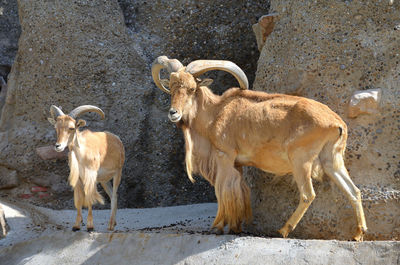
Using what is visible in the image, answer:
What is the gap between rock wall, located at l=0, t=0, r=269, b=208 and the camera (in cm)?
1002

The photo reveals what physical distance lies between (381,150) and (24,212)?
5.44m

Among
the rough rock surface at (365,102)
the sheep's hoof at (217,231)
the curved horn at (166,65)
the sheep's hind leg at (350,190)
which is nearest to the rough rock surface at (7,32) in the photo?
the curved horn at (166,65)

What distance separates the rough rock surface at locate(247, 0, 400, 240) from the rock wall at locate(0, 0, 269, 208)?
2713mm

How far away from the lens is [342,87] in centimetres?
705

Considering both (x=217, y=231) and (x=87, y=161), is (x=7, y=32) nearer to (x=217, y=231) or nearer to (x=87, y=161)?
(x=87, y=161)

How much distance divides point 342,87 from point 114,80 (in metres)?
4.58

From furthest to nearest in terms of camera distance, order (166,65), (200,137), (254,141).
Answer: (166,65) → (200,137) → (254,141)

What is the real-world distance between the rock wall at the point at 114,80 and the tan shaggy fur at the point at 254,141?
3194 millimetres

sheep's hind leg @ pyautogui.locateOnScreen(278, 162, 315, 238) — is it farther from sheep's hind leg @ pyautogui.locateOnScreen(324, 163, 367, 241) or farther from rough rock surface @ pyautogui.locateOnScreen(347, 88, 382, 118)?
rough rock surface @ pyautogui.locateOnScreen(347, 88, 382, 118)

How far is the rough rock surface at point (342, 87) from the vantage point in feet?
21.7

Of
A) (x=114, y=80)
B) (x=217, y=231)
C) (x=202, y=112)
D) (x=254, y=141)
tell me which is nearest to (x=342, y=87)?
(x=254, y=141)

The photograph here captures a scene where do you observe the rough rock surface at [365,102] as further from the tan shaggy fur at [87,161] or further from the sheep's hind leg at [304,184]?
the tan shaggy fur at [87,161]

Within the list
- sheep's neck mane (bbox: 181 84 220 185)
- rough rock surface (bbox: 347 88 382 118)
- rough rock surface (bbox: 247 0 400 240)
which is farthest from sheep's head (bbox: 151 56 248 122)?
rough rock surface (bbox: 347 88 382 118)

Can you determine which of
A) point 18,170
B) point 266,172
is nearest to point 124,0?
point 18,170
